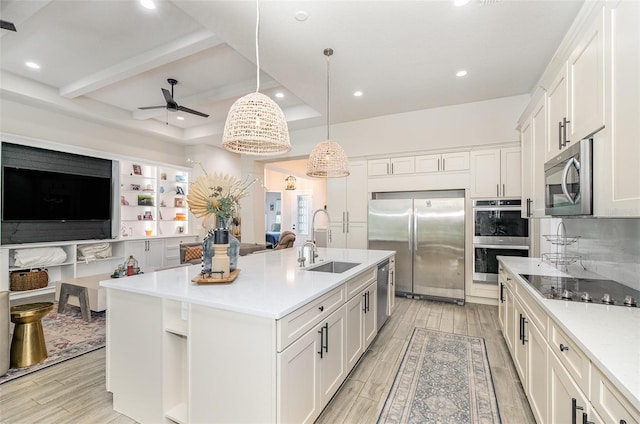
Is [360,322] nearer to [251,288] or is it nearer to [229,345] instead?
[251,288]

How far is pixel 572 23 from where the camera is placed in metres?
2.47

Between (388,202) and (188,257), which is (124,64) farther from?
(388,202)

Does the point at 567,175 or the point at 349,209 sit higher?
the point at 567,175

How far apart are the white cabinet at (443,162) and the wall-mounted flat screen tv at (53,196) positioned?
18.5 feet

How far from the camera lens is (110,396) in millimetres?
2105

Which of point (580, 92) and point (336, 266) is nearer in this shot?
point (580, 92)

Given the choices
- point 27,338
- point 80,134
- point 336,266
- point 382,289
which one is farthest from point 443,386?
point 80,134

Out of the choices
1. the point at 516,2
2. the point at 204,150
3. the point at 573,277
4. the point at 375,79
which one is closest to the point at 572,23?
the point at 516,2

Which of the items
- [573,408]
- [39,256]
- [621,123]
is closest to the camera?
[573,408]

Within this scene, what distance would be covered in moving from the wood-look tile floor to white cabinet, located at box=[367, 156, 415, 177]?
266 centimetres

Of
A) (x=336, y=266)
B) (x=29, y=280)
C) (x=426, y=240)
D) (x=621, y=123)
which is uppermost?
(x=621, y=123)

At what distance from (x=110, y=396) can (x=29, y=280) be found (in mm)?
3371

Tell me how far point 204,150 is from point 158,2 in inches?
173

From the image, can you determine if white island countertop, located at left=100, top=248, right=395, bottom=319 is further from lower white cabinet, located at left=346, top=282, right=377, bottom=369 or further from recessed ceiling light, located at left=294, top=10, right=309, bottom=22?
recessed ceiling light, located at left=294, top=10, right=309, bottom=22
